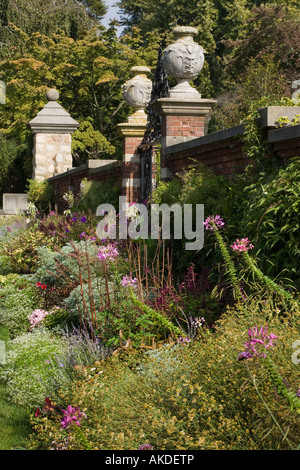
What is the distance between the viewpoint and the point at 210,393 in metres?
3.39

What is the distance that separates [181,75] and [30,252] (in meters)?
3.36

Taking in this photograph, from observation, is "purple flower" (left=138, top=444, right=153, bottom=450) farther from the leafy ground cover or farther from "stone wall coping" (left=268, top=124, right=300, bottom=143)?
"stone wall coping" (left=268, top=124, right=300, bottom=143)

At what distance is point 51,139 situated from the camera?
17.5 m

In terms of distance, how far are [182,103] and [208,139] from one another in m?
1.73

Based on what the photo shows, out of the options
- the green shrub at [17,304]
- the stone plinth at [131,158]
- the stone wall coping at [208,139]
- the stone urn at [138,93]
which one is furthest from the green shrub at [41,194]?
the green shrub at [17,304]

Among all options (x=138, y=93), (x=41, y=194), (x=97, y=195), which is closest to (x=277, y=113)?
(x=138, y=93)

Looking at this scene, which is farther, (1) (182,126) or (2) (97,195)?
(2) (97,195)

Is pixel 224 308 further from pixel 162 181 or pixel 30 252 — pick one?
pixel 30 252

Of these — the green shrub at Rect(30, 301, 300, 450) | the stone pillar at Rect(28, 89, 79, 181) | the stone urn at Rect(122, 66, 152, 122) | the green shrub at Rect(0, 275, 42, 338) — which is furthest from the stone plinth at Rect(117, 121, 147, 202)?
the stone pillar at Rect(28, 89, 79, 181)

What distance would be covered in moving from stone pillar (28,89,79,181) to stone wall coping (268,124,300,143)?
1244 centimetres

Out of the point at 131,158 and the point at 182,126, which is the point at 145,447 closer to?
the point at 182,126
